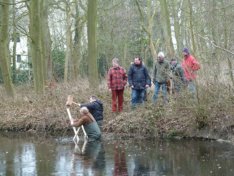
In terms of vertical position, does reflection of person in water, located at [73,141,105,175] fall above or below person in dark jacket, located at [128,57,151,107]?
below

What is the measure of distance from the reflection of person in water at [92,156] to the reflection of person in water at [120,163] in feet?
1.15

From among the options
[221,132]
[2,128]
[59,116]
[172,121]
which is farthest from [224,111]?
[2,128]

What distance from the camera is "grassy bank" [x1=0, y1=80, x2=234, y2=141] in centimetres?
1670

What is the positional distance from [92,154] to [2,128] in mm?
8248

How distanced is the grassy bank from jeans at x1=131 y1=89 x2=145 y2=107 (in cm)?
34

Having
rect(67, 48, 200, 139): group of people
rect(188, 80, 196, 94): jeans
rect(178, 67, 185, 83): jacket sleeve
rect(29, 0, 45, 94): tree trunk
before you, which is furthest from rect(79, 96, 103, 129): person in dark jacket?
rect(29, 0, 45, 94): tree trunk

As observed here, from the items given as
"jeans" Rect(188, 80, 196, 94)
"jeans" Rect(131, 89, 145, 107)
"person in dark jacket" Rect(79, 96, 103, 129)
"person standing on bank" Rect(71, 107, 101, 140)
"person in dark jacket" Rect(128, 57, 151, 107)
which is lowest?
"person standing on bank" Rect(71, 107, 101, 140)

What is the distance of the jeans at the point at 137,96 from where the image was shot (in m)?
19.1

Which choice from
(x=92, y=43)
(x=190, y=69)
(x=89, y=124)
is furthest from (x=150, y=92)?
(x=190, y=69)

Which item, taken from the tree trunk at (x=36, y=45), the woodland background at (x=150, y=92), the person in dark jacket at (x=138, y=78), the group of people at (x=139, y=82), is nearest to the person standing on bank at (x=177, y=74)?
the group of people at (x=139, y=82)

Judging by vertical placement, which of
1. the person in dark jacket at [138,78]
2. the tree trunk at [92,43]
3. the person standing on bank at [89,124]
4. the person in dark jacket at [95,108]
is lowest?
the person standing on bank at [89,124]

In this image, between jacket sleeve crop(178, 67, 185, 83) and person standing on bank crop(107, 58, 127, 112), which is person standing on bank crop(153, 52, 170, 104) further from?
person standing on bank crop(107, 58, 127, 112)

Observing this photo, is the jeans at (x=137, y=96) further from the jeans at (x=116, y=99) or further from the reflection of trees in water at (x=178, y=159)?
the reflection of trees in water at (x=178, y=159)

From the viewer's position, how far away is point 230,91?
1630 centimetres
